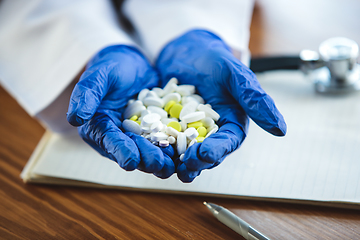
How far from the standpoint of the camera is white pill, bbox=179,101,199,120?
0.54 meters

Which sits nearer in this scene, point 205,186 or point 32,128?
point 205,186

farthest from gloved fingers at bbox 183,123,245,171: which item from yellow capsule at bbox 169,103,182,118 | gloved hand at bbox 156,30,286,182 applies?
yellow capsule at bbox 169,103,182,118

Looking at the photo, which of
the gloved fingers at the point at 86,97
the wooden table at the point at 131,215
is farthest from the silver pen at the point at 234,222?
the gloved fingers at the point at 86,97

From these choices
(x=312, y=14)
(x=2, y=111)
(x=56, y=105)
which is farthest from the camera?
(x=312, y=14)

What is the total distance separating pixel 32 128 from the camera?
2.51 feet

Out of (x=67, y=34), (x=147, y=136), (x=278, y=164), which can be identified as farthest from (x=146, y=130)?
(x=67, y=34)

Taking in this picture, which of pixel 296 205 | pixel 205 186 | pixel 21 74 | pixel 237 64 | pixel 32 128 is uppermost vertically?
pixel 21 74

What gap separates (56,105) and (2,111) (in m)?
0.20

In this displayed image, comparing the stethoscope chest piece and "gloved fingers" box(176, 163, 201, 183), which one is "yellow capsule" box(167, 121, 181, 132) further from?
the stethoscope chest piece

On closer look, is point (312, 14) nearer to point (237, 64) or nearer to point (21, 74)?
point (237, 64)

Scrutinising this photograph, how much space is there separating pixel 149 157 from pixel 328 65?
0.50m

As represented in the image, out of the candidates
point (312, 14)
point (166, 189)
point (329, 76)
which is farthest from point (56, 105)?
point (312, 14)

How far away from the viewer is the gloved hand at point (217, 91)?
17.3 inches

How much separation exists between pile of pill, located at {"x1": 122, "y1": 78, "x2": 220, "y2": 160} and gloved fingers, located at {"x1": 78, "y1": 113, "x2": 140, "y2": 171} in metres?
0.04
